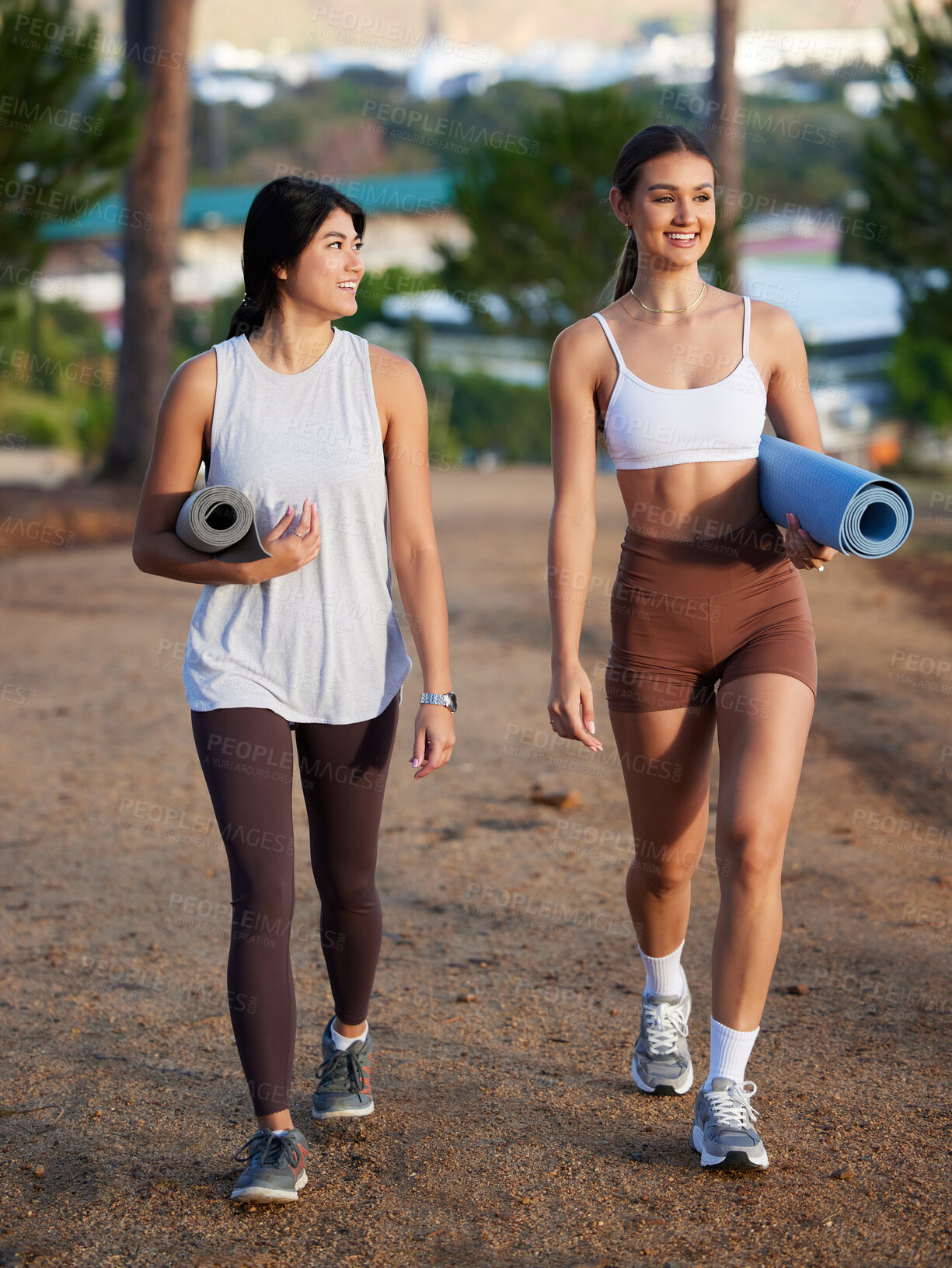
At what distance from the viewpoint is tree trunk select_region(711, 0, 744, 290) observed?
684 inches

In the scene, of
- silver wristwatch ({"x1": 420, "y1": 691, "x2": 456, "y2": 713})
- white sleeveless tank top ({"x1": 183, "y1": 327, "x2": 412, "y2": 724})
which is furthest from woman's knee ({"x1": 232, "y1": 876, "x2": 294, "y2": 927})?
silver wristwatch ({"x1": 420, "y1": 691, "x2": 456, "y2": 713})

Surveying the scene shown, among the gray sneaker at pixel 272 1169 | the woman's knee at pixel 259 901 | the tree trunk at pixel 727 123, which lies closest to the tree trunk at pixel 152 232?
the tree trunk at pixel 727 123

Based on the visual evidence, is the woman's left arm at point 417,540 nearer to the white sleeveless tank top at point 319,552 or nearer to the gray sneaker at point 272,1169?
the white sleeveless tank top at point 319,552

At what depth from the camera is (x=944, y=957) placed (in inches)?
167

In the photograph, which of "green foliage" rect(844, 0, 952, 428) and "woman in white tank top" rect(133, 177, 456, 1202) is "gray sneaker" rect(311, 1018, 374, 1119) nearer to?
"woman in white tank top" rect(133, 177, 456, 1202)

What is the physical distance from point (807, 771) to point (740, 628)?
3413 mm

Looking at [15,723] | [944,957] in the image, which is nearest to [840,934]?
[944,957]

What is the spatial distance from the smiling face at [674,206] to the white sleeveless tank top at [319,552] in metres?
0.72

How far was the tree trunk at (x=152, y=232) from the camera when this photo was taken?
1477 centimetres

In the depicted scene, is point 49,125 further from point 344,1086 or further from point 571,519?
point 344,1086

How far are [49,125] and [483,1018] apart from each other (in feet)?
36.0

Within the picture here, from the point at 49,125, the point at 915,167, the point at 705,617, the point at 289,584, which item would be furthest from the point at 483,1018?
the point at 915,167

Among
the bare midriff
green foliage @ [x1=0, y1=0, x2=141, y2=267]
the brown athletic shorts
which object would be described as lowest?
the brown athletic shorts

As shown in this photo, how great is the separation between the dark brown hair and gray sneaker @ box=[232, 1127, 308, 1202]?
1698 mm
